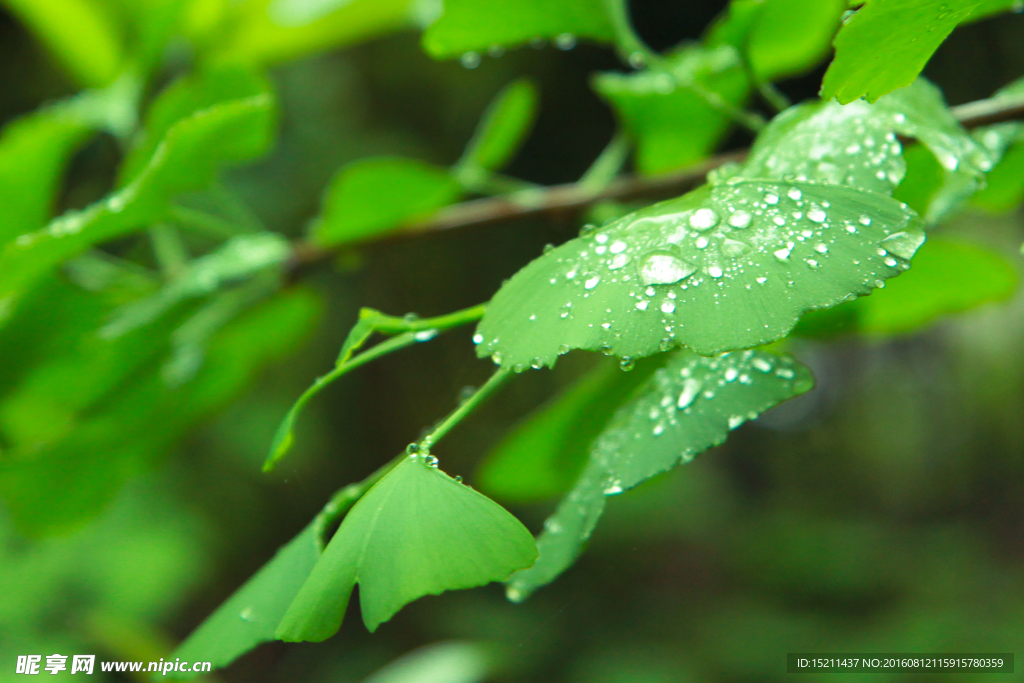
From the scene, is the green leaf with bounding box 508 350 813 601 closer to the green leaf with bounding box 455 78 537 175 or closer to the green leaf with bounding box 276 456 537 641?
the green leaf with bounding box 276 456 537 641

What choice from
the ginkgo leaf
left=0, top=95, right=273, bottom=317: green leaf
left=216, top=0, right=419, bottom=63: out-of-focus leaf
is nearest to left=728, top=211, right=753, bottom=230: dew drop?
the ginkgo leaf

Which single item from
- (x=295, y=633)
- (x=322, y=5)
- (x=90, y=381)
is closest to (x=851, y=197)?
(x=295, y=633)

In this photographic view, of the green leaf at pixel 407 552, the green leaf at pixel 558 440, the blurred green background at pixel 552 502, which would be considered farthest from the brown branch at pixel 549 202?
the blurred green background at pixel 552 502

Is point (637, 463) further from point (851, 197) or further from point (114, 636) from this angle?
point (114, 636)

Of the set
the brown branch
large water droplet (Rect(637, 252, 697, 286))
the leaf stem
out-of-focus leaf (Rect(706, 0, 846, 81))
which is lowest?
the leaf stem

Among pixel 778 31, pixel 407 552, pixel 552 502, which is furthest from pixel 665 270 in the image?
pixel 552 502

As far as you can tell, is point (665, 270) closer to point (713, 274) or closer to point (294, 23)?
point (713, 274)
